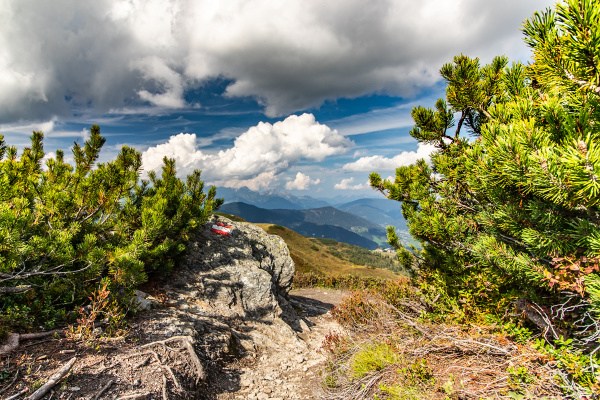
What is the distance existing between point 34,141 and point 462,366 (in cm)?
1138

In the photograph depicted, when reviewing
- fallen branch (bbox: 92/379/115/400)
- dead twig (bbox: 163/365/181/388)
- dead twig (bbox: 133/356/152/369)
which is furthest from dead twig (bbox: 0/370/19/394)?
dead twig (bbox: 163/365/181/388)

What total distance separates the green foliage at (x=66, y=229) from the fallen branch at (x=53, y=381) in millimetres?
1600

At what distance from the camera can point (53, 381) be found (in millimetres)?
4504

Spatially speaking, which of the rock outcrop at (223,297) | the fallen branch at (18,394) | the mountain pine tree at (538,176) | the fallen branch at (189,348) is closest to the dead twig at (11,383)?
the fallen branch at (18,394)

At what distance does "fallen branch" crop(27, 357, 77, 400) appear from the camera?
416 cm

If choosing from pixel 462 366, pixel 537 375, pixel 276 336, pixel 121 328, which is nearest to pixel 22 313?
pixel 121 328

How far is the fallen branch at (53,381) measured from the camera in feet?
13.6

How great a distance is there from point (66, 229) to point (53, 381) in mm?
3036

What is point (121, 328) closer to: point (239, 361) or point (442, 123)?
point (239, 361)

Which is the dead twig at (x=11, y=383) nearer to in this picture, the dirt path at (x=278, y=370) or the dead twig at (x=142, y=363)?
the dead twig at (x=142, y=363)

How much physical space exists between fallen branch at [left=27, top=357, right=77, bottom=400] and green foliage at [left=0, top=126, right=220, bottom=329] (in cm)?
160

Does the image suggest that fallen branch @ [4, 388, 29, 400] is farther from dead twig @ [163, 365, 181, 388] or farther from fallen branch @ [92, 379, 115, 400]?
dead twig @ [163, 365, 181, 388]

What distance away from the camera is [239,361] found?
852 cm

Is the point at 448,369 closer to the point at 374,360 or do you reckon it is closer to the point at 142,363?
the point at 374,360
